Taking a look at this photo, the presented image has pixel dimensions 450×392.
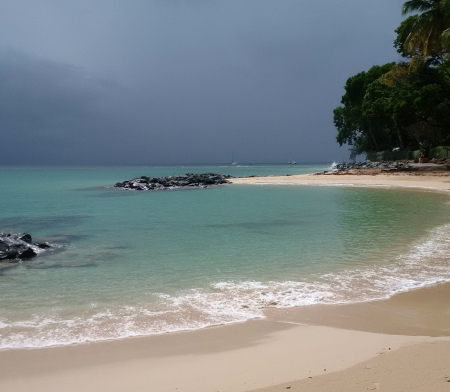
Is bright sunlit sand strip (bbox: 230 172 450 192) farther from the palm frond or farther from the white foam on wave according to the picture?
the white foam on wave

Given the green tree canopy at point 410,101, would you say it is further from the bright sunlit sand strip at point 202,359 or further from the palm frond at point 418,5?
the bright sunlit sand strip at point 202,359

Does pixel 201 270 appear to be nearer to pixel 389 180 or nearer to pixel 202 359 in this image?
pixel 202 359

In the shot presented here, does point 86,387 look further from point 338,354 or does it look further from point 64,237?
point 64,237

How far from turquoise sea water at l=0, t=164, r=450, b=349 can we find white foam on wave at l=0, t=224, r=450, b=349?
2cm

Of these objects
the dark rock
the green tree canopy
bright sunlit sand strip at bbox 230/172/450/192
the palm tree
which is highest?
the palm tree

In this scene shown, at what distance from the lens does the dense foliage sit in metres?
32.4

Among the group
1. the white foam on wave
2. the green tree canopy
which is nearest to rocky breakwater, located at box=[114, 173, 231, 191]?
the green tree canopy

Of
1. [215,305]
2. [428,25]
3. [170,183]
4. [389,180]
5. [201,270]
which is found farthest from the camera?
[170,183]

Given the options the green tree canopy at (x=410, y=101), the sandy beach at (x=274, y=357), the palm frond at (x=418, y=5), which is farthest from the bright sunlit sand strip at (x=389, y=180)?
the sandy beach at (x=274, y=357)

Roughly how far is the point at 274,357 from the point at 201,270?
4.44 m

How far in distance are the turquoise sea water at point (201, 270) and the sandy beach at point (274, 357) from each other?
1.48 feet

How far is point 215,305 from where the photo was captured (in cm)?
697

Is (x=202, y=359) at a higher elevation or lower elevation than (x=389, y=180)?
lower

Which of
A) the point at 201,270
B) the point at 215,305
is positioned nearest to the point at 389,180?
the point at 201,270
